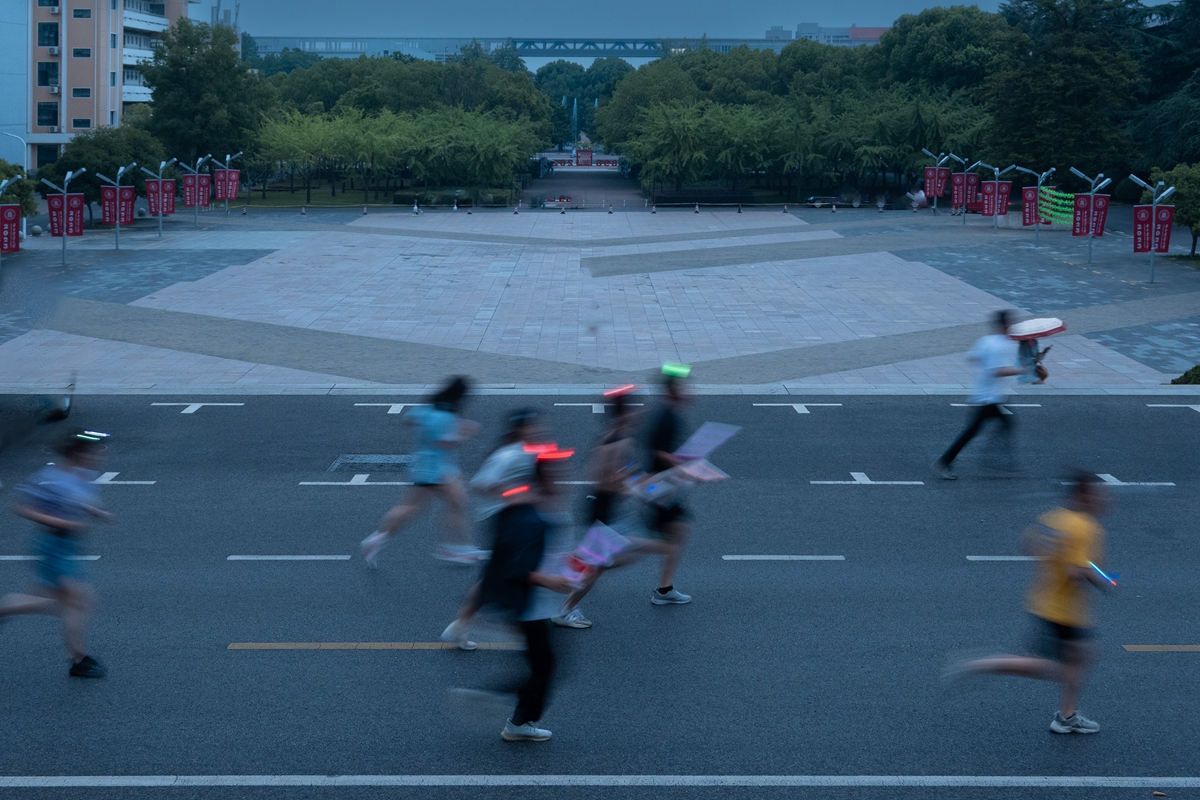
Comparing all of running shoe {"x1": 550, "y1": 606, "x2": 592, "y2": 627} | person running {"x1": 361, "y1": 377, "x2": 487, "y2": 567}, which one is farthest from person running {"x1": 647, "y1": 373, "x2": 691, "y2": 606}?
person running {"x1": 361, "y1": 377, "x2": 487, "y2": 567}

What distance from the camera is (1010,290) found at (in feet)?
98.6

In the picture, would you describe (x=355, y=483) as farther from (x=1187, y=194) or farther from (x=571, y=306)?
(x=1187, y=194)

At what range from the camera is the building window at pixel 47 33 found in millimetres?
73062

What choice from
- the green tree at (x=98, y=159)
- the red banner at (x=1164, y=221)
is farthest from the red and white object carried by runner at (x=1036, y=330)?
the green tree at (x=98, y=159)

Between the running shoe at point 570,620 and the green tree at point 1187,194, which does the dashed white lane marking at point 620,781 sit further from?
the green tree at point 1187,194

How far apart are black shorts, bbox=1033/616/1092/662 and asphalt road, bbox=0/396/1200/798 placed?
0.56 m

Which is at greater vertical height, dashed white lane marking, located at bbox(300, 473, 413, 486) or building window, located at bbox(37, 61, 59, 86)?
building window, located at bbox(37, 61, 59, 86)

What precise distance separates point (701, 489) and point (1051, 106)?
44303 millimetres

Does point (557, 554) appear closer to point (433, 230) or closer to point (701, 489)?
point (701, 489)

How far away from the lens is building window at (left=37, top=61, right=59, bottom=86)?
74.0m

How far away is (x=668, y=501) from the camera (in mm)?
9188

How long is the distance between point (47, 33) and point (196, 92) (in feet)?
70.4

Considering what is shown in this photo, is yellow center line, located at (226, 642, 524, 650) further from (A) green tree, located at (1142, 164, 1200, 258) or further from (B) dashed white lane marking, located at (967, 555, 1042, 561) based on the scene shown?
(A) green tree, located at (1142, 164, 1200, 258)

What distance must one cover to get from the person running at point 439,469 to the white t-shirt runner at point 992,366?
19.6 ft
